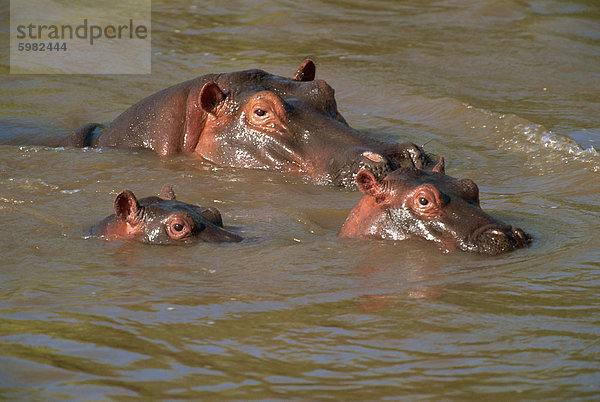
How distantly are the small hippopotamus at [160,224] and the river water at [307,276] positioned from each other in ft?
0.41

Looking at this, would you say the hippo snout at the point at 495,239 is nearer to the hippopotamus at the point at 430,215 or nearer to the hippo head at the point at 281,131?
the hippopotamus at the point at 430,215

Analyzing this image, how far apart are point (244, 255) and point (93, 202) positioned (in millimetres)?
1938

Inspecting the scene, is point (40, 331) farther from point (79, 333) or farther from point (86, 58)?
point (86, 58)

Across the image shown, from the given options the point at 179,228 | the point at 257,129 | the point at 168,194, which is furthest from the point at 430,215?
the point at 257,129

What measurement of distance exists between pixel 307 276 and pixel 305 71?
3941mm

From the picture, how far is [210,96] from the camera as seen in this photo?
863 centimetres

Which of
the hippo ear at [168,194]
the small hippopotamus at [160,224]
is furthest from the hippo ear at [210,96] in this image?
the small hippopotamus at [160,224]

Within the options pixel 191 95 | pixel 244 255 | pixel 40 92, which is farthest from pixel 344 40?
pixel 244 255

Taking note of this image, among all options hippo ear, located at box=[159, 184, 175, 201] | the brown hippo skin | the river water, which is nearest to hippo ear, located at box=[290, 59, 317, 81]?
the brown hippo skin

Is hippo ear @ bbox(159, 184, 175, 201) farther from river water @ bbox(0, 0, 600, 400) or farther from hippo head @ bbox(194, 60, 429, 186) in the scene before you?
hippo head @ bbox(194, 60, 429, 186)

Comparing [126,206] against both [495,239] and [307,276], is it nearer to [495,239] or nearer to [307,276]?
[307,276]

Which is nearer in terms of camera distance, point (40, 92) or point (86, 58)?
point (40, 92)

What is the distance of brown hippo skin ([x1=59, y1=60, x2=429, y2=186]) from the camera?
8117 millimetres

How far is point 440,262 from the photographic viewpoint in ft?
19.4
